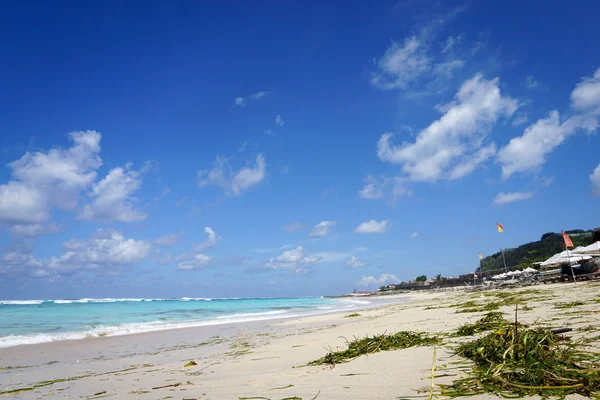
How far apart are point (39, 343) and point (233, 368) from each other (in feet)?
39.1

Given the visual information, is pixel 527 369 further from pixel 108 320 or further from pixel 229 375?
pixel 108 320

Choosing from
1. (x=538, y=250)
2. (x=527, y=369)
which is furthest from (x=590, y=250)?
(x=538, y=250)

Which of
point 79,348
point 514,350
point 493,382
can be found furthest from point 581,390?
point 79,348

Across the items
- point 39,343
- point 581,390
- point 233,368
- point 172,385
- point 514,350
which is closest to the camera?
point 581,390

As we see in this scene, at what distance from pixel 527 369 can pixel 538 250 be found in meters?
102

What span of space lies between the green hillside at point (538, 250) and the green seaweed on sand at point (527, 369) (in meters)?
81.1

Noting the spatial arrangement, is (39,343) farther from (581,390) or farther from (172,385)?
(581,390)

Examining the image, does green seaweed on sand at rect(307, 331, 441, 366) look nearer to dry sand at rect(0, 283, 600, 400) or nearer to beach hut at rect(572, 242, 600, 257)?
dry sand at rect(0, 283, 600, 400)

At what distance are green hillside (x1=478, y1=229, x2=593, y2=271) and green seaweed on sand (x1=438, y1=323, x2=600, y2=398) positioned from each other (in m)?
81.1

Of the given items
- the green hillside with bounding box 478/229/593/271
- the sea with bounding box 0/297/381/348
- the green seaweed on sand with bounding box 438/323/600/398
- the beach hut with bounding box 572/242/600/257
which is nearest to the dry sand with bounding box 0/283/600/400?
the green seaweed on sand with bounding box 438/323/600/398

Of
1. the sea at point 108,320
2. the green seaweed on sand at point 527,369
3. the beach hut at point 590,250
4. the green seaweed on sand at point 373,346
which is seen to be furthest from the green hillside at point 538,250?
the green seaweed on sand at point 527,369

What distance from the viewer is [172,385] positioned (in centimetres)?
516

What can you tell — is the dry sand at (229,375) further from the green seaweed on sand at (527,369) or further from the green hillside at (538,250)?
the green hillside at (538,250)

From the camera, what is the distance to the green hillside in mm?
80500
